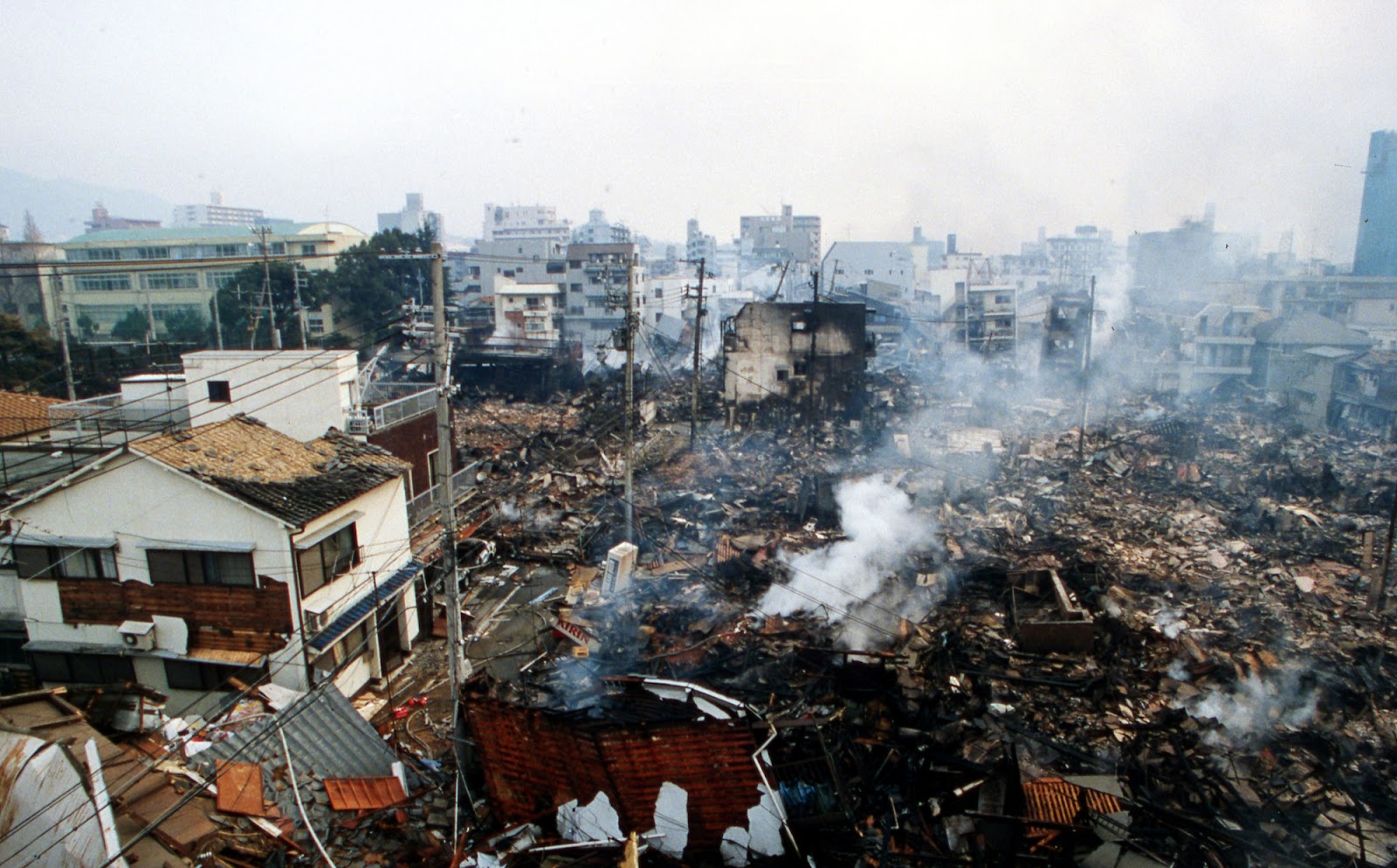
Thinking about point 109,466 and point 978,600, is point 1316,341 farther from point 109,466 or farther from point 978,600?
point 109,466

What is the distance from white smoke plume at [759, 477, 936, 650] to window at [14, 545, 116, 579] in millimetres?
10182

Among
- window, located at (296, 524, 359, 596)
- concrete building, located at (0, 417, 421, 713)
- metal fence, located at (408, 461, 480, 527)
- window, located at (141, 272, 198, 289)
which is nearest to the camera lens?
concrete building, located at (0, 417, 421, 713)

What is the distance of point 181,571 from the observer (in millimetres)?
11305

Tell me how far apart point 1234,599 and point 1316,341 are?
2932 cm

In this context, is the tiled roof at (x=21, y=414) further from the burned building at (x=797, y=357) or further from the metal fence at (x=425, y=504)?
the burned building at (x=797, y=357)

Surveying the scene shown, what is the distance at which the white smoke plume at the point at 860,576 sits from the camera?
43.4 ft

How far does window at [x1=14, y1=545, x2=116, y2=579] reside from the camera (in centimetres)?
1135

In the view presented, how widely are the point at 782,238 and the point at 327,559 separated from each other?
8437 centimetres

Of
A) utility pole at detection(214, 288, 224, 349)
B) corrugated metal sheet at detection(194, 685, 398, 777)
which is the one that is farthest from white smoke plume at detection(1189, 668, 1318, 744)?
utility pole at detection(214, 288, 224, 349)

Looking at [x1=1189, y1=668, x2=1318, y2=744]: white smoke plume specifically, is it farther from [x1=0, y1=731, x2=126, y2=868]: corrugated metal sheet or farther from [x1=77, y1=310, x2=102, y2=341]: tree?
[x1=77, y1=310, x2=102, y2=341]: tree

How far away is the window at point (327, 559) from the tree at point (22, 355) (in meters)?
24.4

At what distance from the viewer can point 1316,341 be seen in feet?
119

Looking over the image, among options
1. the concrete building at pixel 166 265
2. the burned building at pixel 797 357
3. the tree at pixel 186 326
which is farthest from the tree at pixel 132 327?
the burned building at pixel 797 357

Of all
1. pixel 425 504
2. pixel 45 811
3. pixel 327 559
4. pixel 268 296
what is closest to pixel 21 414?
pixel 425 504
